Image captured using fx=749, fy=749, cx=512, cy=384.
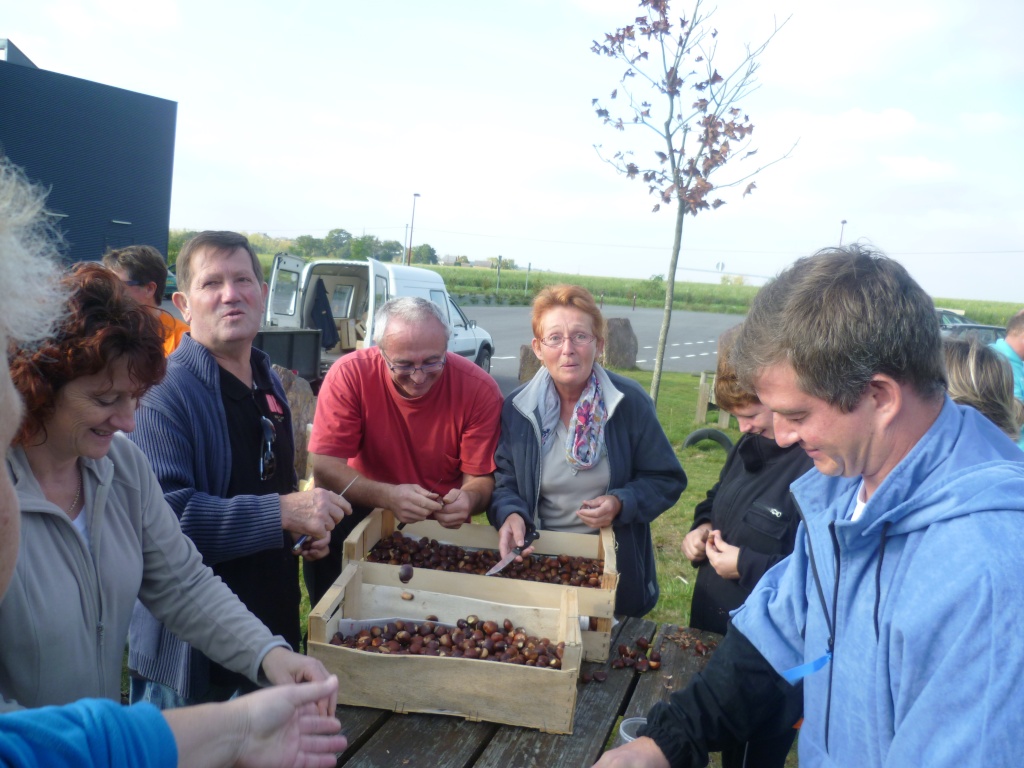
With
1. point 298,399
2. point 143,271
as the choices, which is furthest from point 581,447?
point 298,399

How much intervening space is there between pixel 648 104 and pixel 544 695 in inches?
254

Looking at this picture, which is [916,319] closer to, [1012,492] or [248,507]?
[1012,492]

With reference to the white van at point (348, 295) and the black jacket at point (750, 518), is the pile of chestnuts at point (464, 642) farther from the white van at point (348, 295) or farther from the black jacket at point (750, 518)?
the white van at point (348, 295)

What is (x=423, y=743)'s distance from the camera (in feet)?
5.78

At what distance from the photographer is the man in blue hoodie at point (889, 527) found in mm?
1076

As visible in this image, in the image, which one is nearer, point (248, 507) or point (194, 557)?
point (194, 557)

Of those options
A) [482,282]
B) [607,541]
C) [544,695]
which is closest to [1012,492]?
[544,695]

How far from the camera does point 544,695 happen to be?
1.82 metres

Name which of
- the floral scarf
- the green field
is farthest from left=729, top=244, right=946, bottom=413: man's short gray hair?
the green field

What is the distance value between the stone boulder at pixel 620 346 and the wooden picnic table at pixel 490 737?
1435 centimetres

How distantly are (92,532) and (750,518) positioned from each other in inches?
76.3

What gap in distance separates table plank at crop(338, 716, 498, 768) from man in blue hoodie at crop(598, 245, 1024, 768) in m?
0.33

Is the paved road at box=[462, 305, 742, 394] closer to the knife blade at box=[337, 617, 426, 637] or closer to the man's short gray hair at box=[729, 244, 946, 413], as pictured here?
the knife blade at box=[337, 617, 426, 637]

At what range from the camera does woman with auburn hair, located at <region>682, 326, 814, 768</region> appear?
7.99 ft
